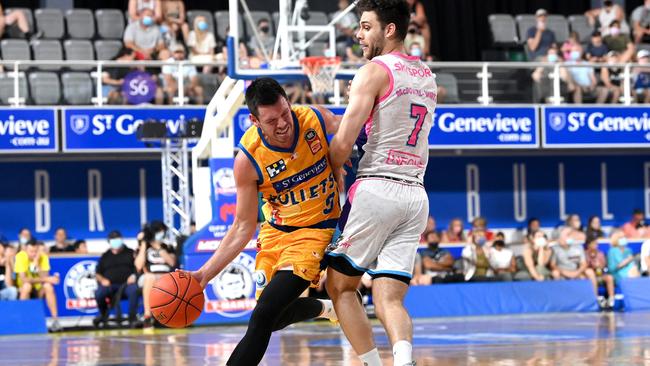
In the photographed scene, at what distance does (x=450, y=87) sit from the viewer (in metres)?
21.5

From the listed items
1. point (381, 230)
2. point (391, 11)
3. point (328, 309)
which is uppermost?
point (391, 11)

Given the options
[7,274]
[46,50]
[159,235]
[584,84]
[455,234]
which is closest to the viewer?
[7,274]

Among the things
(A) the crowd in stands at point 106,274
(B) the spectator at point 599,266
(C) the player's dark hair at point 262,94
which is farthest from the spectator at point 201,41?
(C) the player's dark hair at point 262,94

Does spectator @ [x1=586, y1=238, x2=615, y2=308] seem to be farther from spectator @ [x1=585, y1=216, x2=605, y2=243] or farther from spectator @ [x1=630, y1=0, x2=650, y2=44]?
spectator @ [x1=630, y1=0, x2=650, y2=44]

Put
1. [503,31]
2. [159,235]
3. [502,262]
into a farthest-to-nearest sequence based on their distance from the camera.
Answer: [503,31]
[502,262]
[159,235]

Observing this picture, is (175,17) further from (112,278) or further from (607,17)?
(607,17)

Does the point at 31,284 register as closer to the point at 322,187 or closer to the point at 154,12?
the point at 154,12

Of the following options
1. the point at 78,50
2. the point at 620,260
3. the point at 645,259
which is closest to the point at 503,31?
the point at 620,260

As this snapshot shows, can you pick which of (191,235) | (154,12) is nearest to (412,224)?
(191,235)

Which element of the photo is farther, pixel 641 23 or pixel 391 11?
pixel 641 23

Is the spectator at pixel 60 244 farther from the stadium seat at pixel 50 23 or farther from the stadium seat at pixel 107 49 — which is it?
the stadium seat at pixel 50 23

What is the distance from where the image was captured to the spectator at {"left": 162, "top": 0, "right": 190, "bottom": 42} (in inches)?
856

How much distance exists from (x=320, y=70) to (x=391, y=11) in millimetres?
9307

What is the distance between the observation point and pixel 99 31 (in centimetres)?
2195
